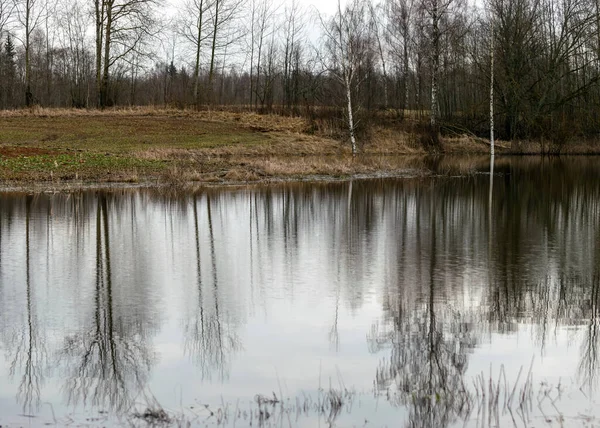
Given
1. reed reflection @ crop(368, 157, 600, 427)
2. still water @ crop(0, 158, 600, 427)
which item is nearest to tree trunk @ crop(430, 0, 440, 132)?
reed reflection @ crop(368, 157, 600, 427)

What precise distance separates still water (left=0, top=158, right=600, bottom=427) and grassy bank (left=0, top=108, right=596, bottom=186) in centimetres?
1080

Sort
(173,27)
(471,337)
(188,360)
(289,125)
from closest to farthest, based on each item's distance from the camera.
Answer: (188,360), (471,337), (289,125), (173,27)

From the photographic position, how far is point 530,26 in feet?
177

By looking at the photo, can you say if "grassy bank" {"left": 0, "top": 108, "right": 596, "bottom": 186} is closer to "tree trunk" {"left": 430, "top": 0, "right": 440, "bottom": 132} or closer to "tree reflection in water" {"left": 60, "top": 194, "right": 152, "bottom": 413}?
"tree trunk" {"left": 430, "top": 0, "right": 440, "bottom": 132}

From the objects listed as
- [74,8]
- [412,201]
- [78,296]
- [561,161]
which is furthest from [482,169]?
[74,8]

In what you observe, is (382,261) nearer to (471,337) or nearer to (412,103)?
(471,337)

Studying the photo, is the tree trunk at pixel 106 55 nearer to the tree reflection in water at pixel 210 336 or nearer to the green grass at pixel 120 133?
the green grass at pixel 120 133

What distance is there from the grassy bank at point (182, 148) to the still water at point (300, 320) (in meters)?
10.8

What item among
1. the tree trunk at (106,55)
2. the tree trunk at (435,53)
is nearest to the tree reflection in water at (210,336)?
the tree trunk at (435,53)

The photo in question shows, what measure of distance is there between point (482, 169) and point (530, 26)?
19.8 m

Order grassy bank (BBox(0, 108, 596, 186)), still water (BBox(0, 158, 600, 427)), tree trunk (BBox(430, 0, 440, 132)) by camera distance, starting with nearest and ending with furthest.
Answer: still water (BBox(0, 158, 600, 427))
grassy bank (BBox(0, 108, 596, 186))
tree trunk (BBox(430, 0, 440, 132))

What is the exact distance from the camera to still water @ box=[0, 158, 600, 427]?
712 cm

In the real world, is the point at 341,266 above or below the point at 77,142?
below

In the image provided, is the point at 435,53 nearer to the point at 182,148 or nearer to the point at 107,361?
the point at 182,148
